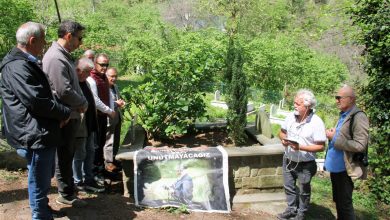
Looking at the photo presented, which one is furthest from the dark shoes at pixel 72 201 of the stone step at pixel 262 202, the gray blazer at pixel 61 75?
the stone step at pixel 262 202

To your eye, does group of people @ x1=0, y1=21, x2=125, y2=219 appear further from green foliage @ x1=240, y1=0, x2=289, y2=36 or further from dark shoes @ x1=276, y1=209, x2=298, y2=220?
green foliage @ x1=240, y1=0, x2=289, y2=36

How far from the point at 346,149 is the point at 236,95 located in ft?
5.69

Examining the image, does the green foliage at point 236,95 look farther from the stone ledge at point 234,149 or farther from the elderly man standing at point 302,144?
the elderly man standing at point 302,144

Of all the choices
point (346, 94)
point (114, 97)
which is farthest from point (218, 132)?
point (346, 94)

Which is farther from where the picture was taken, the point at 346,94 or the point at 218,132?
the point at 218,132

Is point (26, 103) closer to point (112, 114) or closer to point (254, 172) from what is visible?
point (112, 114)

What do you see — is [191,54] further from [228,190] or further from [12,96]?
[12,96]

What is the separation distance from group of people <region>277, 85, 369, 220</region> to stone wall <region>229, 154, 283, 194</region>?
2.18ft

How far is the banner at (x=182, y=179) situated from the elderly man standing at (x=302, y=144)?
2.61ft

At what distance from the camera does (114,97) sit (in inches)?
197

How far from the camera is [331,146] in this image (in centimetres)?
407

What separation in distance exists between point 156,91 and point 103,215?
199 cm

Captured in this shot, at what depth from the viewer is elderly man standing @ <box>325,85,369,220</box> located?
3752 millimetres

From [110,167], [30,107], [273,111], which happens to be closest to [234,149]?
[110,167]
